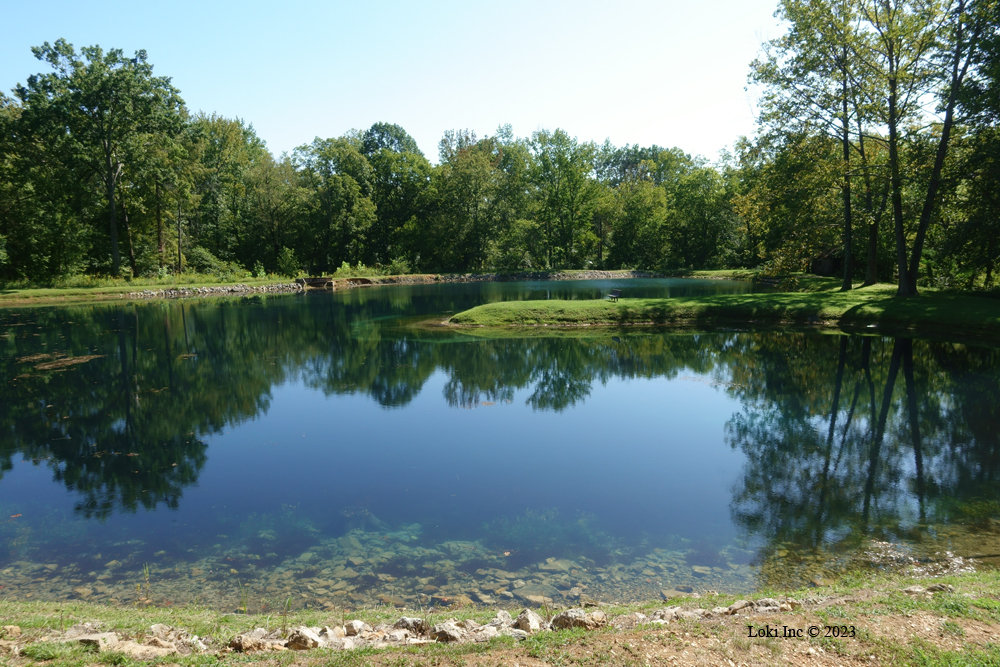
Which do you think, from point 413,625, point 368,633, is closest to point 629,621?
point 413,625

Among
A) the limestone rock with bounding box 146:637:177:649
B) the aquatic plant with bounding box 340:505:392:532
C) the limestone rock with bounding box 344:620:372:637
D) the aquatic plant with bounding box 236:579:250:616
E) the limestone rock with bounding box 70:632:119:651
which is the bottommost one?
the aquatic plant with bounding box 236:579:250:616

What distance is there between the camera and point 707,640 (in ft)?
14.3

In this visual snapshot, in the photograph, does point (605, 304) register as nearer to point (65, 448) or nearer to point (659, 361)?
point (659, 361)

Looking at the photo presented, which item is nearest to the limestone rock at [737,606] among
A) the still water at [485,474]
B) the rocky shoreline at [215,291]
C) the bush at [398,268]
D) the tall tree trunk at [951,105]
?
the still water at [485,474]

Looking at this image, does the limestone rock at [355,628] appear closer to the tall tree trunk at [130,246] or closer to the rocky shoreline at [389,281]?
the rocky shoreline at [389,281]

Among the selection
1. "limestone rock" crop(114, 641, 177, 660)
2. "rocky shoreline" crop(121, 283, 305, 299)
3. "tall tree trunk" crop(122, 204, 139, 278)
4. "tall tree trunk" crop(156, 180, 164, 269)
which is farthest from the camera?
"tall tree trunk" crop(156, 180, 164, 269)

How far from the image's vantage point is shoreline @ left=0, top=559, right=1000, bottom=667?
4.14m

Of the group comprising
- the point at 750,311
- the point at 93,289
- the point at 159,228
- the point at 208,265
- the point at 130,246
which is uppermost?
the point at 159,228

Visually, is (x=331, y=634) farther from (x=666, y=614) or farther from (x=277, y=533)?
(x=277, y=533)

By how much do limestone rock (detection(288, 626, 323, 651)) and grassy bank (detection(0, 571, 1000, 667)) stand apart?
0.25m

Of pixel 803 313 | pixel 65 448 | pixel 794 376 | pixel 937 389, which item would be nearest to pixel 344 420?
pixel 65 448

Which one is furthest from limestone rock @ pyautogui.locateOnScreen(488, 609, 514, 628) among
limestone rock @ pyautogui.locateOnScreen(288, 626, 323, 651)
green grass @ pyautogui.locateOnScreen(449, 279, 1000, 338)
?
green grass @ pyautogui.locateOnScreen(449, 279, 1000, 338)

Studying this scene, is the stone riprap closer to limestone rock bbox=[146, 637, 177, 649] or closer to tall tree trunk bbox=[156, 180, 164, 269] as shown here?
limestone rock bbox=[146, 637, 177, 649]

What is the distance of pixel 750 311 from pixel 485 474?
22.0 meters
